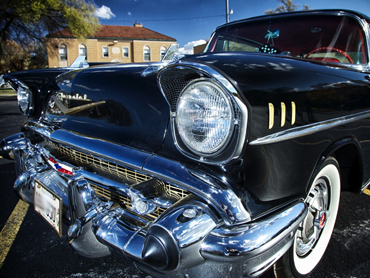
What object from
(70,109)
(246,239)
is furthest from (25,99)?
(246,239)

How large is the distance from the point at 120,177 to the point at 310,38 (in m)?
1.89

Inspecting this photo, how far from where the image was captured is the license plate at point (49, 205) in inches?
57.9

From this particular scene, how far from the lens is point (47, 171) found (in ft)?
5.69

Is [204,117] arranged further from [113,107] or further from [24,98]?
[24,98]

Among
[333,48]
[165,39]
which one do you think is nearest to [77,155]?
[333,48]

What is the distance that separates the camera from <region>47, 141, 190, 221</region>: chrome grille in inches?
50.3

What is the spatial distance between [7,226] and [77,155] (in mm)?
1074

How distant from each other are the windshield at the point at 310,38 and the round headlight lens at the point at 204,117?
1.16 meters

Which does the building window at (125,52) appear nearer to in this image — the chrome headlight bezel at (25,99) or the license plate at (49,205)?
the chrome headlight bezel at (25,99)

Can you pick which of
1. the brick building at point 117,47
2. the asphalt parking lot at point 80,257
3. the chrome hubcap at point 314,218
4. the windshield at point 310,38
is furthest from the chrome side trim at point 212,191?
the brick building at point 117,47

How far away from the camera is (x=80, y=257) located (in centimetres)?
183

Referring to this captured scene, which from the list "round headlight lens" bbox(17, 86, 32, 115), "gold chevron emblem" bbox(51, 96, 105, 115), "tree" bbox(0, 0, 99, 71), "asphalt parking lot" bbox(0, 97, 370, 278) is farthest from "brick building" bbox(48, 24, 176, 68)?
"asphalt parking lot" bbox(0, 97, 370, 278)

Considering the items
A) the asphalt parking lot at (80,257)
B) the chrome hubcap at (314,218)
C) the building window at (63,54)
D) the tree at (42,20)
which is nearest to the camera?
the chrome hubcap at (314,218)

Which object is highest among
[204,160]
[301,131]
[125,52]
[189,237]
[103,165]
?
[125,52]
